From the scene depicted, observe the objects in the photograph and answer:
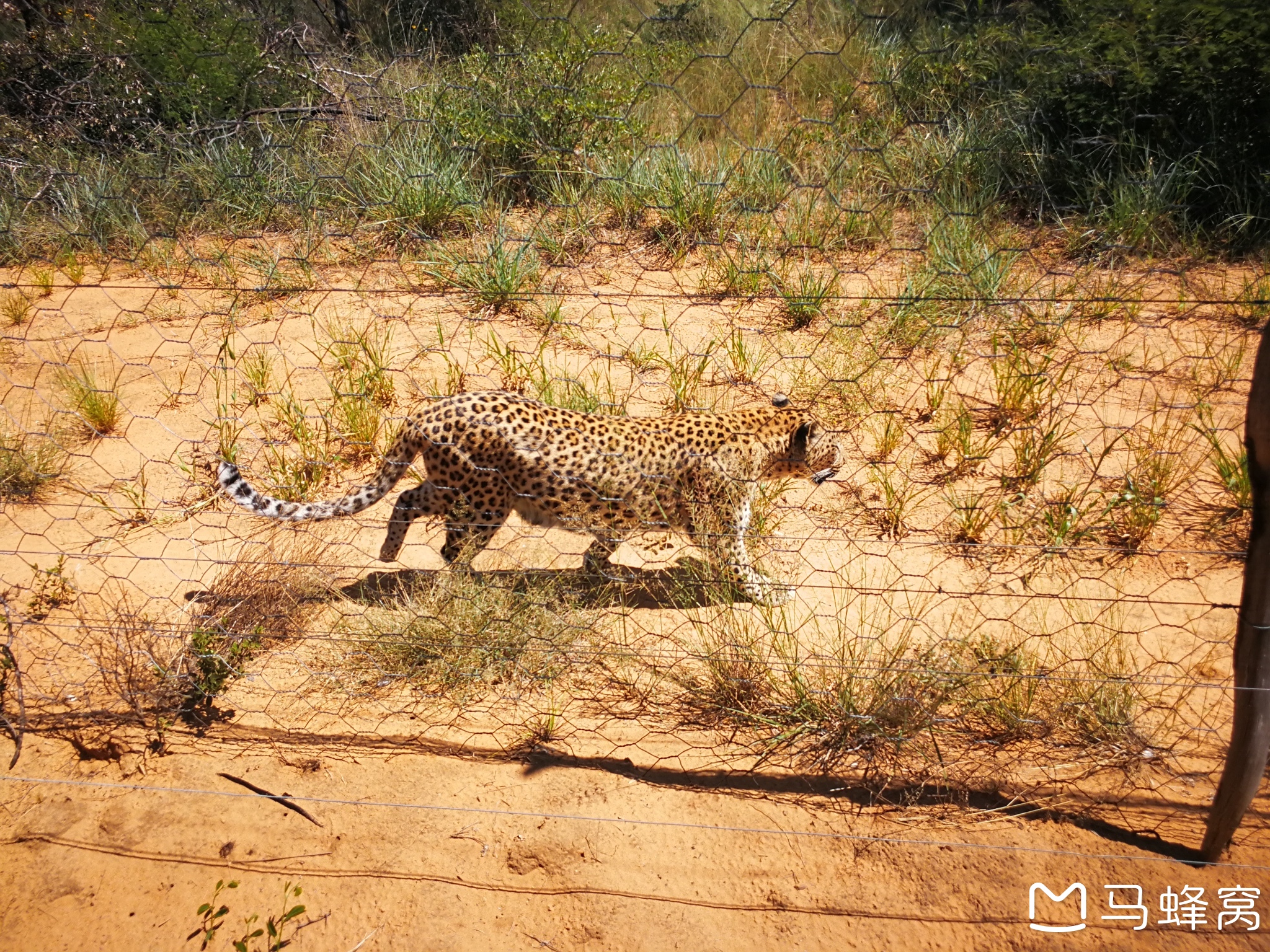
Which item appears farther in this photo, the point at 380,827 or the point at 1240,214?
the point at 1240,214

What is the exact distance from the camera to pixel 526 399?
14.3 feet

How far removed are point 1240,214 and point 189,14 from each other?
7425 millimetres

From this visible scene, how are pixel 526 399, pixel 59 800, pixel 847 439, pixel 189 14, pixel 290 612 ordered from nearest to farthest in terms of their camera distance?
pixel 59 800 < pixel 290 612 < pixel 526 399 < pixel 847 439 < pixel 189 14

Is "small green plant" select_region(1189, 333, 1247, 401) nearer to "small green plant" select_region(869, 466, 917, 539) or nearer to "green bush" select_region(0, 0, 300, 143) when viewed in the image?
"small green plant" select_region(869, 466, 917, 539)

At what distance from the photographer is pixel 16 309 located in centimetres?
615

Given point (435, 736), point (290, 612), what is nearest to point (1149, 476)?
point (435, 736)

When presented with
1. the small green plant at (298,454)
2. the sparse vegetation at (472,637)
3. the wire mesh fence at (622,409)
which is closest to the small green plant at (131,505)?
the wire mesh fence at (622,409)

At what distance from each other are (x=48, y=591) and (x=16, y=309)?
2872 mm

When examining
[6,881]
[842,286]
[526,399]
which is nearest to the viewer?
[6,881]

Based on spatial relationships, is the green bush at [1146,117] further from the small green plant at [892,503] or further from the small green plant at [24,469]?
the small green plant at [24,469]

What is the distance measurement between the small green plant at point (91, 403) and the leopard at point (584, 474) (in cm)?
167

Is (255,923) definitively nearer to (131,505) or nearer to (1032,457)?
(131,505)

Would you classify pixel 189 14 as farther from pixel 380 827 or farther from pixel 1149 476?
pixel 1149 476

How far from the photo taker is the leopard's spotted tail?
13.6 feet
